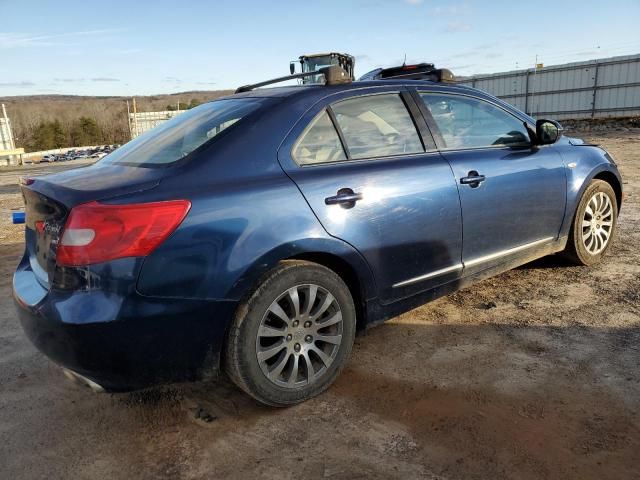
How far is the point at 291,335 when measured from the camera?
8.29ft

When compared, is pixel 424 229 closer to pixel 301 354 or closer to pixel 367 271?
pixel 367 271

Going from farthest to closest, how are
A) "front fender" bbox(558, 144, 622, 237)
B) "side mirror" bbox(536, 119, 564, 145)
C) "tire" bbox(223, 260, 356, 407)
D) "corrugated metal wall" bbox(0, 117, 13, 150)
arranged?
"corrugated metal wall" bbox(0, 117, 13, 150)
"front fender" bbox(558, 144, 622, 237)
"side mirror" bbox(536, 119, 564, 145)
"tire" bbox(223, 260, 356, 407)

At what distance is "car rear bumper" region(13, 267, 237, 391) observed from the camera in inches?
82.4

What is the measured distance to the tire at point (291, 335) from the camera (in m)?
2.38

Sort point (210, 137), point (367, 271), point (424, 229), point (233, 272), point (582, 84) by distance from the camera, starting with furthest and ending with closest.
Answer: point (582, 84), point (424, 229), point (367, 271), point (210, 137), point (233, 272)

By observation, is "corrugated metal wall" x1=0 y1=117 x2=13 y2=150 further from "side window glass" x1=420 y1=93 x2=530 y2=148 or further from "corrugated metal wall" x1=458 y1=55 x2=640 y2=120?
"side window glass" x1=420 y1=93 x2=530 y2=148

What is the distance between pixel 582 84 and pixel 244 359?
28.3 meters

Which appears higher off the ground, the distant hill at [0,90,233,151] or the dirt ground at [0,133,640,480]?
the distant hill at [0,90,233,151]

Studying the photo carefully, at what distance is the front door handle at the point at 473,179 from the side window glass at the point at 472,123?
232 millimetres

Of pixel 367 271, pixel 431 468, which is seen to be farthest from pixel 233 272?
pixel 431 468

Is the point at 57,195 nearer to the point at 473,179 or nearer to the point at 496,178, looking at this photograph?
the point at 473,179

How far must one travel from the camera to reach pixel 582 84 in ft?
84.1

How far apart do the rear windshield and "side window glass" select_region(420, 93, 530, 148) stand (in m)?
1.25

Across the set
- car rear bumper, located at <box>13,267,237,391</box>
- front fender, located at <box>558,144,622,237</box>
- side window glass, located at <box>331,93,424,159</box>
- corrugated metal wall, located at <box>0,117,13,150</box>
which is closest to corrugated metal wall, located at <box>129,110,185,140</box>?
corrugated metal wall, located at <box>0,117,13,150</box>
